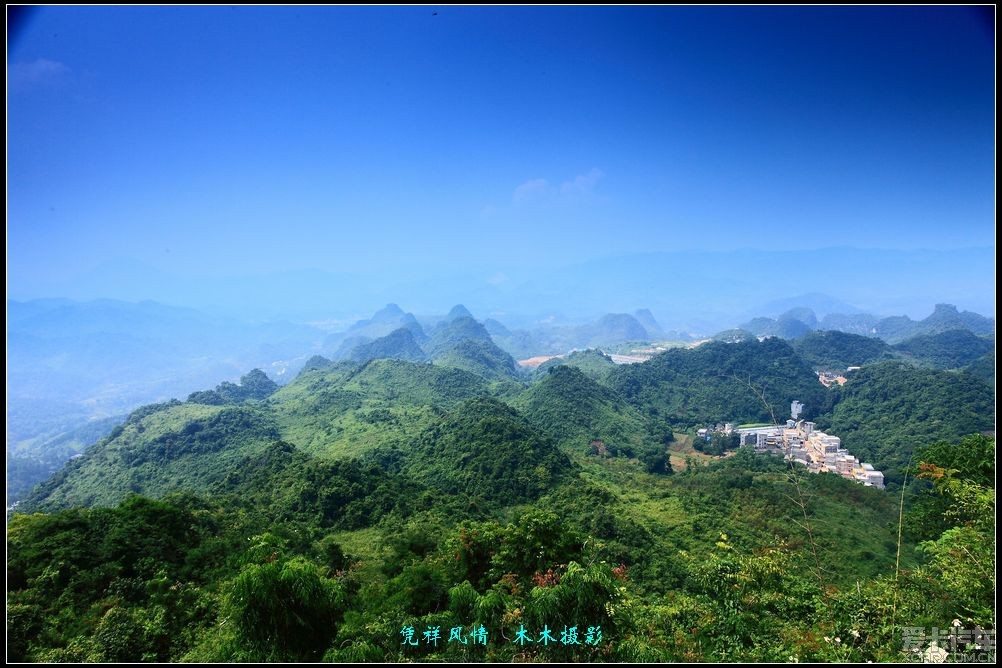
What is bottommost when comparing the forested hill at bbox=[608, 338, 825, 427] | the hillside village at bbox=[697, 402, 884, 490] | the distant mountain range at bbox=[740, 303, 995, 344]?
the hillside village at bbox=[697, 402, 884, 490]

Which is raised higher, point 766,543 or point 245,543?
point 245,543

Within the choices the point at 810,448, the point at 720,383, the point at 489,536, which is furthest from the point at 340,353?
the point at 489,536

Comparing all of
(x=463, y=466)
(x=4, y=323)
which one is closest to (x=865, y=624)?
(x=4, y=323)

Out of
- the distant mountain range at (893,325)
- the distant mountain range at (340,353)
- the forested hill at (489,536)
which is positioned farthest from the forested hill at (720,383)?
the distant mountain range at (893,325)

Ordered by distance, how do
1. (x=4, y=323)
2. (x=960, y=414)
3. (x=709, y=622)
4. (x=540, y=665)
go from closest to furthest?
(x=540, y=665), (x=4, y=323), (x=709, y=622), (x=960, y=414)

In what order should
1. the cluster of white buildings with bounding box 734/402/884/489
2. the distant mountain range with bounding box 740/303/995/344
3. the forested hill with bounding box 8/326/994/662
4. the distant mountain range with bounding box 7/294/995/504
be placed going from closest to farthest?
1. the forested hill with bounding box 8/326/994/662
2. the cluster of white buildings with bounding box 734/402/884/489
3. the distant mountain range with bounding box 7/294/995/504
4. the distant mountain range with bounding box 740/303/995/344

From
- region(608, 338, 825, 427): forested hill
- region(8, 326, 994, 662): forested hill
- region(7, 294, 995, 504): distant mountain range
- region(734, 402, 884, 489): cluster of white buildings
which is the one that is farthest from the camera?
region(7, 294, 995, 504): distant mountain range

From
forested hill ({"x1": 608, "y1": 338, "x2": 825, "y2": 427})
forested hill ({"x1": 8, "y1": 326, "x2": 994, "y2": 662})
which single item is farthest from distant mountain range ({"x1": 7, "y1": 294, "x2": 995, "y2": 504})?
forested hill ({"x1": 8, "y1": 326, "x2": 994, "y2": 662})

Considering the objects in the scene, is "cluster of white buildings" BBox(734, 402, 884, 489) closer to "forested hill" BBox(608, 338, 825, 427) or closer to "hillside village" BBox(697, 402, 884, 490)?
"hillside village" BBox(697, 402, 884, 490)

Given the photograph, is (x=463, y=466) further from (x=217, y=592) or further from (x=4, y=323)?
(x=4, y=323)
